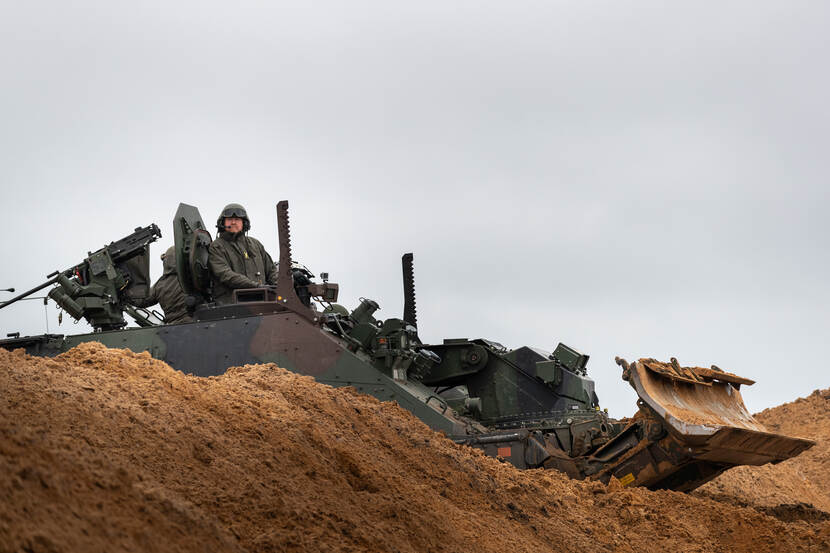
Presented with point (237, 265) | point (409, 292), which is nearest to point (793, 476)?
point (409, 292)

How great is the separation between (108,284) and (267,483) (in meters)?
8.55

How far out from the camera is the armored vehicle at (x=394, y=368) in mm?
12758

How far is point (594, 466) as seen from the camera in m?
13.0

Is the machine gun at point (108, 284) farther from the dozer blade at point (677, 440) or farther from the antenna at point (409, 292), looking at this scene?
the dozer blade at point (677, 440)

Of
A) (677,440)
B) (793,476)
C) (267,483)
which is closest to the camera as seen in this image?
(267,483)

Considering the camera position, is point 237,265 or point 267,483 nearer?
point 267,483

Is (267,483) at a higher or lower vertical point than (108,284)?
lower

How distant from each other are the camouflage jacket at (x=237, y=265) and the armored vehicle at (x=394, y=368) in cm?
19

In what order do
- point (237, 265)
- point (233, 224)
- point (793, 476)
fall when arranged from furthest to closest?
point (793, 476) < point (233, 224) < point (237, 265)

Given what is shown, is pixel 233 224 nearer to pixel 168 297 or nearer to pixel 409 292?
pixel 168 297

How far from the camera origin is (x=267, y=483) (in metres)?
Result: 7.38

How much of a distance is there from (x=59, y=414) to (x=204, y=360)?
6.15 m

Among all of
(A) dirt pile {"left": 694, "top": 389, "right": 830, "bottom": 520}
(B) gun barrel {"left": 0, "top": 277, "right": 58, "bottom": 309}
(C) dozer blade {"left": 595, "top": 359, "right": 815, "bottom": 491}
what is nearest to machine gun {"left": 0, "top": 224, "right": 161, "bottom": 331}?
(B) gun barrel {"left": 0, "top": 277, "right": 58, "bottom": 309}

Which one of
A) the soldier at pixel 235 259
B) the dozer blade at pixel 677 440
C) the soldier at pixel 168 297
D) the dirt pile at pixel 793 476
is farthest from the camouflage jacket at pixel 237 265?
the dirt pile at pixel 793 476
